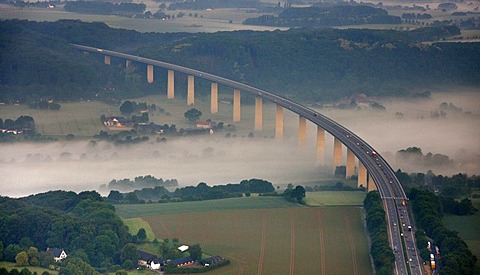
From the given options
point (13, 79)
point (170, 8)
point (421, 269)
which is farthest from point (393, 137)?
point (170, 8)

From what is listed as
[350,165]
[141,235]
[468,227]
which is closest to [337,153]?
[350,165]

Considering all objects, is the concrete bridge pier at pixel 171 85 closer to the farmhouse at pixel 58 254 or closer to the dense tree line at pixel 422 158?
the dense tree line at pixel 422 158

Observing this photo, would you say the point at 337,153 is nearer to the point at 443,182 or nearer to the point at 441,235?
the point at 443,182

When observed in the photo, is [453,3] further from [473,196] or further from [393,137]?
[473,196]

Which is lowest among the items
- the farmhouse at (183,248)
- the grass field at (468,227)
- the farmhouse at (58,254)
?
the farmhouse at (58,254)

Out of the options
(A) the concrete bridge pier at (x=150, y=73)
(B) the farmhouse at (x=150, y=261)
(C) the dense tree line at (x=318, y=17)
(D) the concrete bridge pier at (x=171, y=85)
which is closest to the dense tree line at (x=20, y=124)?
(D) the concrete bridge pier at (x=171, y=85)

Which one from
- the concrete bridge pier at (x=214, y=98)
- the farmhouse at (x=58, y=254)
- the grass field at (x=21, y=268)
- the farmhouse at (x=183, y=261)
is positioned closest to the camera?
the grass field at (x=21, y=268)
